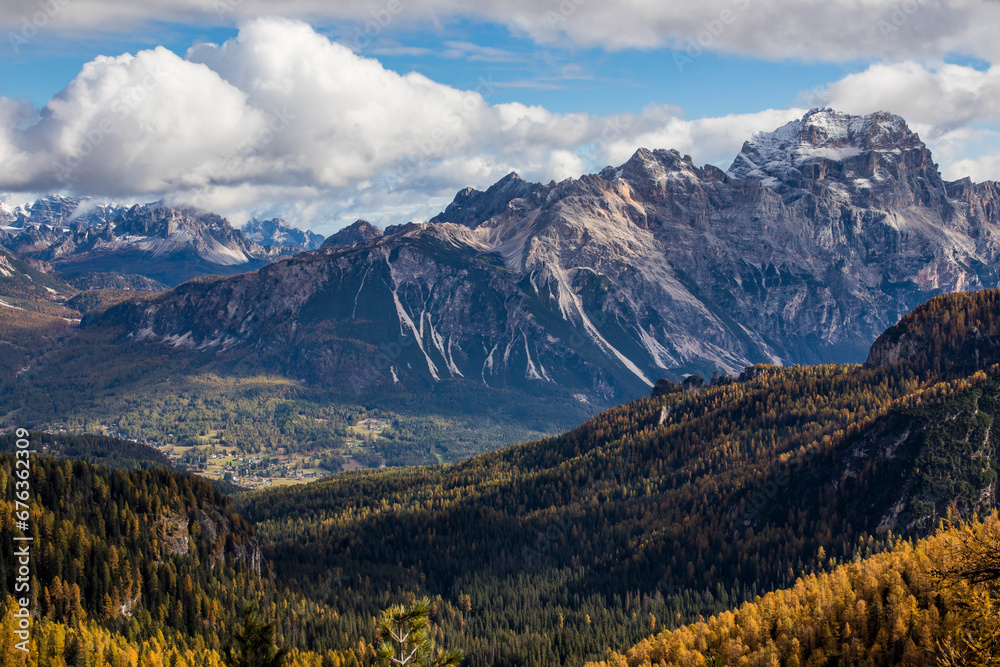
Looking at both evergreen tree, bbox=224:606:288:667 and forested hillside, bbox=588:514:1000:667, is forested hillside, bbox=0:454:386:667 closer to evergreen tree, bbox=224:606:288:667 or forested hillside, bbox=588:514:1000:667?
forested hillside, bbox=588:514:1000:667

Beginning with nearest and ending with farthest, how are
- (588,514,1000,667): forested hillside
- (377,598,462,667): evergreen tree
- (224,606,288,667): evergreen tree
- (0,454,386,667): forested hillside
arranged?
(377,598,462,667): evergreen tree
(224,606,288,667): evergreen tree
(588,514,1000,667): forested hillside
(0,454,386,667): forested hillside

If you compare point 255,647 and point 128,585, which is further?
point 128,585

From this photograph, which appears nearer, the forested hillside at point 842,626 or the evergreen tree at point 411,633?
the evergreen tree at point 411,633

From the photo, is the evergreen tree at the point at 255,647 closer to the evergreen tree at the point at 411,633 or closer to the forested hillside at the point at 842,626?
the evergreen tree at the point at 411,633

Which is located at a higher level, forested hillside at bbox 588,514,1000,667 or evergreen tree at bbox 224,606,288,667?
evergreen tree at bbox 224,606,288,667

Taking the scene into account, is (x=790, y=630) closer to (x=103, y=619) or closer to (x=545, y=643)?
(x=545, y=643)

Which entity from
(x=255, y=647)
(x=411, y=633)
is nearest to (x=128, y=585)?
(x=255, y=647)

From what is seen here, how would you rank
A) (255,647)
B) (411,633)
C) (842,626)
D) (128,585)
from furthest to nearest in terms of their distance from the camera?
(128,585), (842,626), (255,647), (411,633)

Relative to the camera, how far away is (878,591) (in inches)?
4828

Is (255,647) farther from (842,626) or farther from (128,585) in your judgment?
(128,585)

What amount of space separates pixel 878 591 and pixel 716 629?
3467cm

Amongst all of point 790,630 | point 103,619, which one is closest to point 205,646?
point 103,619

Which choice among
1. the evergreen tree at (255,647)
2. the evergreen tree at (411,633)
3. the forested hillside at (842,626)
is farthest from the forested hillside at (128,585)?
the evergreen tree at (411,633)

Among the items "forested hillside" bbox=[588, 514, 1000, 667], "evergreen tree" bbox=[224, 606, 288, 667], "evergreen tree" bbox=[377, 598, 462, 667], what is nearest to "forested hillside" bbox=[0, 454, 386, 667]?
"forested hillside" bbox=[588, 514, 1000, 667]
